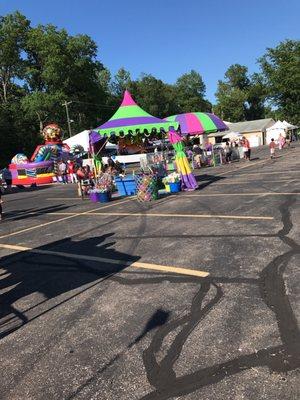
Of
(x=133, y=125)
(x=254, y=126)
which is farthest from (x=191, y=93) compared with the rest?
(x=133, y=125)

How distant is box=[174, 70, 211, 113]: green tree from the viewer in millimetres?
114500

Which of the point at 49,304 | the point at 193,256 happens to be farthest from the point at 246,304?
the point at 49,304

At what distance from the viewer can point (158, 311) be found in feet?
17.9

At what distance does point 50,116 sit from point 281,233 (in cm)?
6261

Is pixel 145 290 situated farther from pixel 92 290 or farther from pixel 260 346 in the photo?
pixel 260 346

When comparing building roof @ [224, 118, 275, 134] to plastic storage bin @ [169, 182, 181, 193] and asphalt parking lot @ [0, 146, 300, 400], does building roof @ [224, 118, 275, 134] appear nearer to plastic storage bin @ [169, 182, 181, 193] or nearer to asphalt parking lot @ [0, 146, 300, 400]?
plastic storage bin @ [169, 182, 181, 193]

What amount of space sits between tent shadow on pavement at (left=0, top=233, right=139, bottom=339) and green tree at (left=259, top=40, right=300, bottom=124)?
43.2 metres

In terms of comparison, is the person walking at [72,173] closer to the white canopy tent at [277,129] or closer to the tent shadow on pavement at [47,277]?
the tent shadow on pavement at [47,277]

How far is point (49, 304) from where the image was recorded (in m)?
6.23

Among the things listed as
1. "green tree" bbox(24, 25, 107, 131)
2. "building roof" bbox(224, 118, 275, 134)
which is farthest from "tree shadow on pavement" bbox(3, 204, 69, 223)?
"building roof" bbox(224, 118, 275, 134)

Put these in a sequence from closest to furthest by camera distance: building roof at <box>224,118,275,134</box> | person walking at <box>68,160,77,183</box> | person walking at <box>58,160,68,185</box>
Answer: person walking at <box>68,160,77,183</box>, person walking at <box>58,160,68,185</box>, building roof at <box>224,118,275,134</box>

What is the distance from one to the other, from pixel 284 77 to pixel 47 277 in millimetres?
46445

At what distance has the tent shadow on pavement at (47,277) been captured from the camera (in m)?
6.10

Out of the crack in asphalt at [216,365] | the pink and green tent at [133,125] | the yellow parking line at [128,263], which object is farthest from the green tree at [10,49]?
the crack in asphalt at [216,365]
